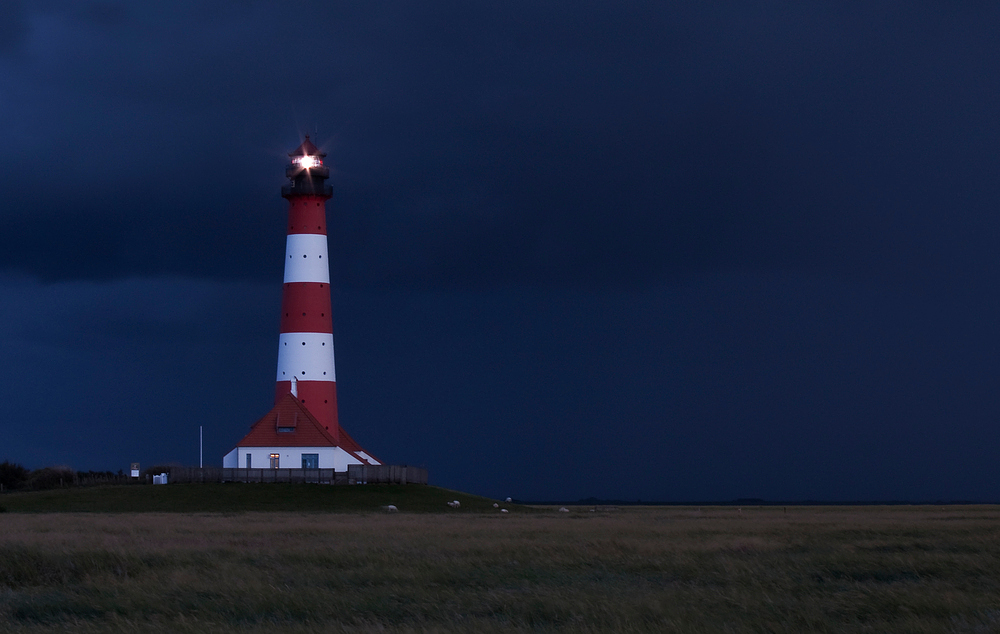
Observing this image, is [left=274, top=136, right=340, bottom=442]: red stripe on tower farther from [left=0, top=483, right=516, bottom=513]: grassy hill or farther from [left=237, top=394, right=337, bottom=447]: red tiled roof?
[left=0, top=483, right=516, bottom=513]: grassy hill

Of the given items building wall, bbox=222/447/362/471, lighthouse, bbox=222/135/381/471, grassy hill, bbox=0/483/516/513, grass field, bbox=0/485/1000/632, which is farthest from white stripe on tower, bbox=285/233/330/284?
grass field, bbox=0/485/1000/632

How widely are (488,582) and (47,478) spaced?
203ft

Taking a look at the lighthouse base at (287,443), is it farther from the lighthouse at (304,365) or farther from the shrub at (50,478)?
the shrub at (50,478)

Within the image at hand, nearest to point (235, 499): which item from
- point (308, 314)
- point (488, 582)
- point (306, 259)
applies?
point (308, 314)

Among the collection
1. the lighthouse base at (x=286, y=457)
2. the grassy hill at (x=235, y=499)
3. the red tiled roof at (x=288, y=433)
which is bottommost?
the grassy hill at (x=235, y=499)

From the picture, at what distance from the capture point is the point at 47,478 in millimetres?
74625

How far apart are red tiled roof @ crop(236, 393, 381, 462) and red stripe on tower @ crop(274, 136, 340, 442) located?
0.87m

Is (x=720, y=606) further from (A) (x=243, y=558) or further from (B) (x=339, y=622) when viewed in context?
(A) (x=243, y=558)

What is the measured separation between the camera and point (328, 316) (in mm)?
70500

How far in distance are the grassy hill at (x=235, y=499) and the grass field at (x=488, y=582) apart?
21583 mm

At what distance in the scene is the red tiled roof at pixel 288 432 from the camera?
2699 inches

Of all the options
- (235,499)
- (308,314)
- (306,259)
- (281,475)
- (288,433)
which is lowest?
(235,499)

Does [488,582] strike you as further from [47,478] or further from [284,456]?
[47,478]

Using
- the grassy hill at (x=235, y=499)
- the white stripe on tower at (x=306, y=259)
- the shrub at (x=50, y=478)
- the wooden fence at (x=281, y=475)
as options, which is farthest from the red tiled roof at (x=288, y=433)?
the shrub at (x=50, y=478)
